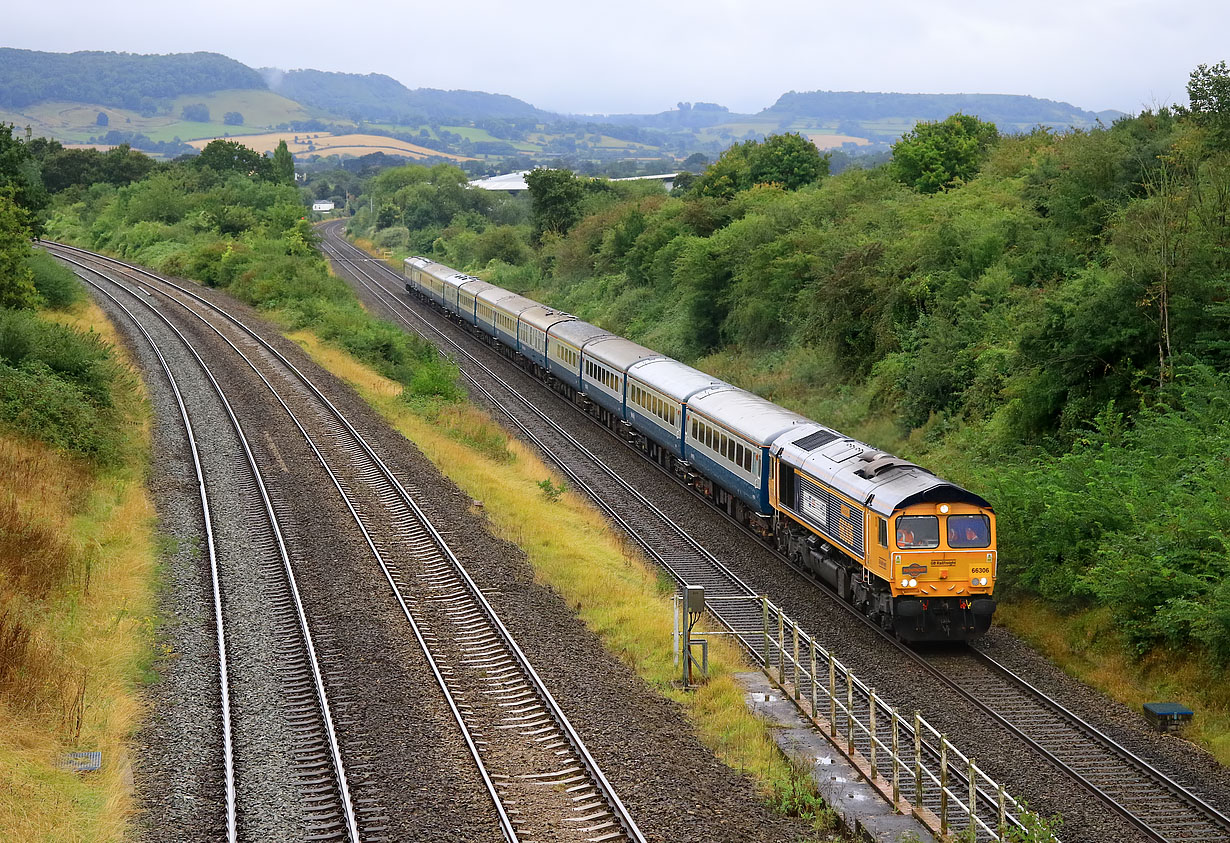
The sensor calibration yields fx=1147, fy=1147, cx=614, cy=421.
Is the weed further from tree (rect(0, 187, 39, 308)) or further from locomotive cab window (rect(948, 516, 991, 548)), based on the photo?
tree (rect(0, 187, 39, 308))

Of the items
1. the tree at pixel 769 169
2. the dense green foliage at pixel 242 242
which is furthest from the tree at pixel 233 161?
the tree at pixel 769 169

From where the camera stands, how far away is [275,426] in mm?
33000

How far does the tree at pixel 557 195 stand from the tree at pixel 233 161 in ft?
101

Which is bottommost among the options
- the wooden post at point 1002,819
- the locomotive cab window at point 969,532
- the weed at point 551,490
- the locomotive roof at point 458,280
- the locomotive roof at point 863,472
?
the weed at point 551,490

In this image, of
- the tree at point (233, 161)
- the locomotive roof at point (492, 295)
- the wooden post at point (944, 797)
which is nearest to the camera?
the wooden post at point (944, 797)

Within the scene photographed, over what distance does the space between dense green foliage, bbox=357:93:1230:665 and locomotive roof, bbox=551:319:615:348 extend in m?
6.09

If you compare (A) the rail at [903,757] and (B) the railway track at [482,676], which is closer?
(A) the rail at [903,757]

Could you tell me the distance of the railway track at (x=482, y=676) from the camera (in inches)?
510

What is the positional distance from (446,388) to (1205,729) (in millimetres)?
29435

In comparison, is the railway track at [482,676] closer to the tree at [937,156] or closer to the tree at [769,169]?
the tree at [937,156]

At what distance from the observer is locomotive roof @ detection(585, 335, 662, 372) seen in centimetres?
3653

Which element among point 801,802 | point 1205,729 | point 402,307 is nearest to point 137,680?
point 801,802

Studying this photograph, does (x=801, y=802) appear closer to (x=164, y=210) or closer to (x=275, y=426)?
(x=275, y=426)

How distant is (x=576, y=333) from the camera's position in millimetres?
42656
